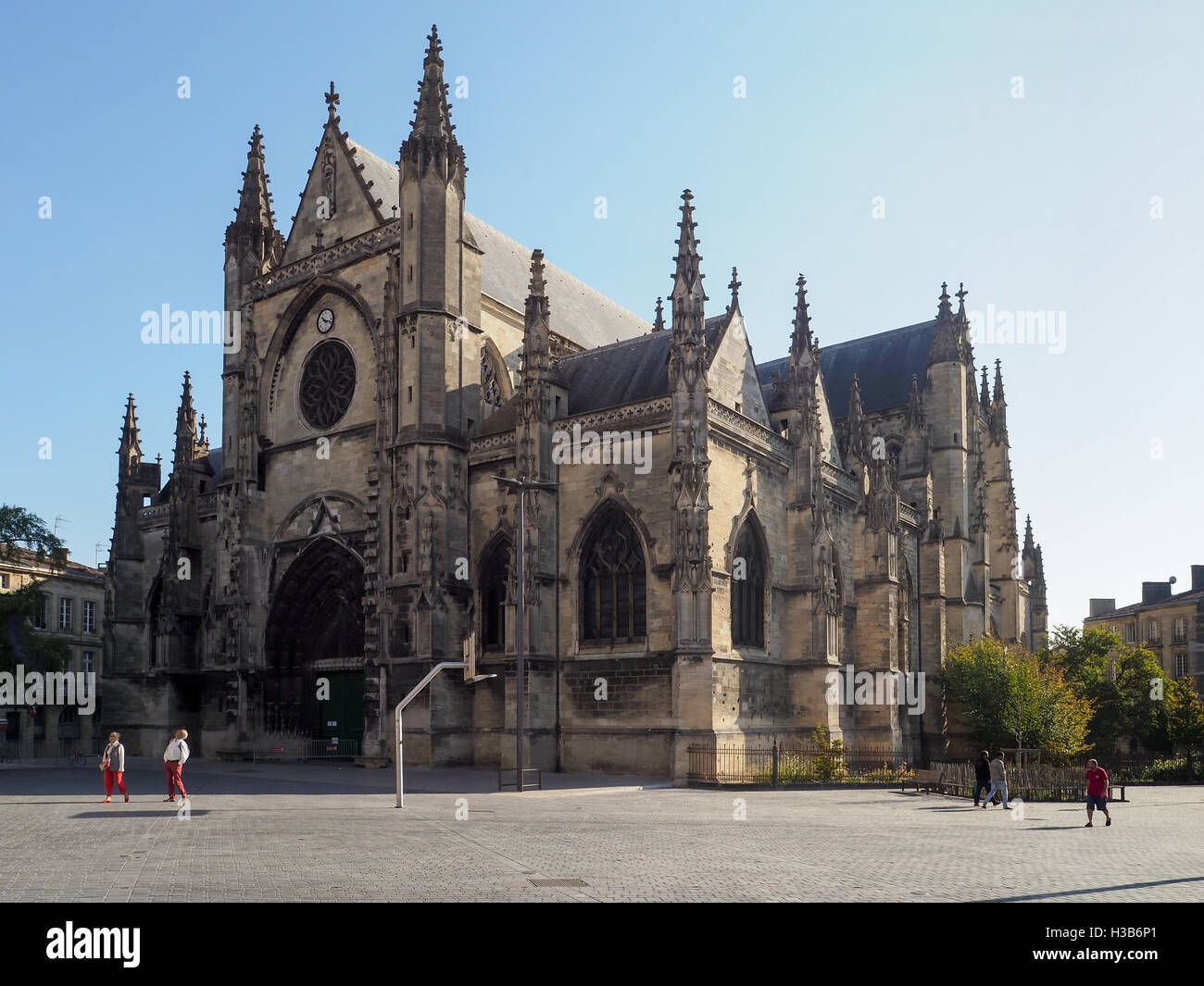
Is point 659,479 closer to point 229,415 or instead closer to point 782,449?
point 782,449

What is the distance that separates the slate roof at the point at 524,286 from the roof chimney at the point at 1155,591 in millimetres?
42230

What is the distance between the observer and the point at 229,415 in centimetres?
3794

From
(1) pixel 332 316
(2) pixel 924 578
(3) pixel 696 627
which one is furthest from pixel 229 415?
(2) pixel 924 578

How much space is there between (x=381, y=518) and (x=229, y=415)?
9400 millimetres

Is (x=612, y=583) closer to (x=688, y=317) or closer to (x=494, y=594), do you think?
(x=494, y=594)

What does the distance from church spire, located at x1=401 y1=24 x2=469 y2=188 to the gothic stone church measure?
9cm

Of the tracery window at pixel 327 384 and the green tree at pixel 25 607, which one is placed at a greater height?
the tracery window at pixel 327 384

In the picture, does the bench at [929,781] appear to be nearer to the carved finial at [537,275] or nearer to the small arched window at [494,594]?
the small arched window at [494,594]

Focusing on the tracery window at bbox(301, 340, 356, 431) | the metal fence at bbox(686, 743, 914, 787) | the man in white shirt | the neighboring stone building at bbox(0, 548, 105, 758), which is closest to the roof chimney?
the metal fence at bbox(686, 743, 914, 787)

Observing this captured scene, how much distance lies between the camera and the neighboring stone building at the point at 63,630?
52.0m

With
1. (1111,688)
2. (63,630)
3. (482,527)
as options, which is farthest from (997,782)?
(63,630)

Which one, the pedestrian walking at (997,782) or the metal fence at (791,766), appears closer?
the pedestrian walking at (997,782)

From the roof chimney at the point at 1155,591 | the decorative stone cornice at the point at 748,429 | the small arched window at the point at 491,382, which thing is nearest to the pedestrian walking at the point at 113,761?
the decorative stone cornice at the point at 748,429

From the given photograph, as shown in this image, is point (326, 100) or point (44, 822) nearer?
point (44, 822)
